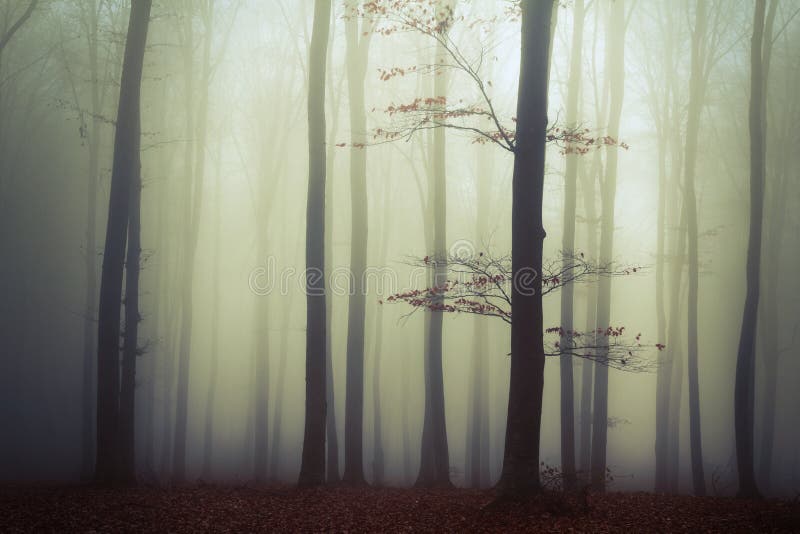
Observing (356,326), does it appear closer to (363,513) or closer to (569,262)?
(569,262)

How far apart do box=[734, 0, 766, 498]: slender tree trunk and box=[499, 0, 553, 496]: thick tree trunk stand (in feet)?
19.5

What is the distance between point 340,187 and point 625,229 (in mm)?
10609

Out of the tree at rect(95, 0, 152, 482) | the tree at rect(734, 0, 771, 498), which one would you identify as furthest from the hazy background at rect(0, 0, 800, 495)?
the tree at rect(95, 0, 152, 482)

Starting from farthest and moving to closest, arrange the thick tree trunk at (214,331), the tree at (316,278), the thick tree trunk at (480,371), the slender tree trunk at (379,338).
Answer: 1. the thick tree trunk at (214,331)
2. the slender tree trunk at (379,338)
3. the thick tree trunk at (480,371)
4. the tree at (316,278)

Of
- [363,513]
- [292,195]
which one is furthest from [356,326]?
[292,195]

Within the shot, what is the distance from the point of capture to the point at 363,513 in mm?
7285

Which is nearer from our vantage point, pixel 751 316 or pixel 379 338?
pixel 751 316

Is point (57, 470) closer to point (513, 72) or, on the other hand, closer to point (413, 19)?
point (413, 19)

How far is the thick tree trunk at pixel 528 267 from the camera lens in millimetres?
7000

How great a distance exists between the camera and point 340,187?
21.1m

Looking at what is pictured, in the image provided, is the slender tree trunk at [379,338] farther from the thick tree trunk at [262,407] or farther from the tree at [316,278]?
the tree at [316,278]

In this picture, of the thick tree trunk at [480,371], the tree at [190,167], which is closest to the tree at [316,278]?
the thick tree trunk at [480,371]

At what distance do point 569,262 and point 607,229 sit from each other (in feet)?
9.68

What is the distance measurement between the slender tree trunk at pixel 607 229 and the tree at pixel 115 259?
9447 mm
